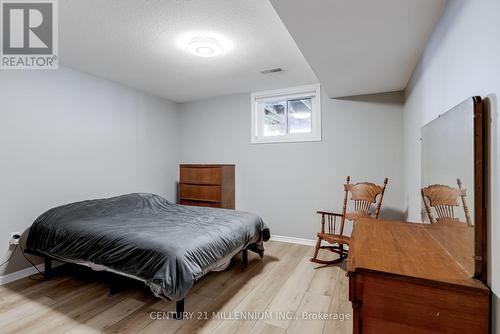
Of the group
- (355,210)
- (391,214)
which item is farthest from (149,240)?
(391,214)

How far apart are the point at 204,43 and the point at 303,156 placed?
207 cm

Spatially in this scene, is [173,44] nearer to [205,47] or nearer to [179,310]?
[205,47]

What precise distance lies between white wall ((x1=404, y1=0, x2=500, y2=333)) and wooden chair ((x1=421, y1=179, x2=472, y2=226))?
194mm

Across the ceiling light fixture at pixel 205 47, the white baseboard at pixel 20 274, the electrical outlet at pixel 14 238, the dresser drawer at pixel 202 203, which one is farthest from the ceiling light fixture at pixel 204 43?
the white baseboard at pixel 20 274

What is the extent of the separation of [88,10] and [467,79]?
248 centimetres

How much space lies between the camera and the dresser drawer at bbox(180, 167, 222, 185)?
3848 mm

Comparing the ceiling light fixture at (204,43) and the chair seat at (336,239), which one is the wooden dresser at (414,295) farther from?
the ceiling light fixture at (204,43)

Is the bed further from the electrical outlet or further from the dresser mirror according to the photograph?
the dresser mirror

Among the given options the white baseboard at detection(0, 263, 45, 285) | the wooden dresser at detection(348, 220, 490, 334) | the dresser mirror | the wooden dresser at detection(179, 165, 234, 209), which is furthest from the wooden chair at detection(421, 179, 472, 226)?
the white baseboard at detection(0, 263, 45, 285)

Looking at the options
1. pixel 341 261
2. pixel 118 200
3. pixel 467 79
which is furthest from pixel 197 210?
pixel 467 79

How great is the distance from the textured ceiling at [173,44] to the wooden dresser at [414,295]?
1820mm

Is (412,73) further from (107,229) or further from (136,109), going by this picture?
(136,109)

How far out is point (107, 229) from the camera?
226 cm

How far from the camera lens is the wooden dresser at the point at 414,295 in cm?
87
